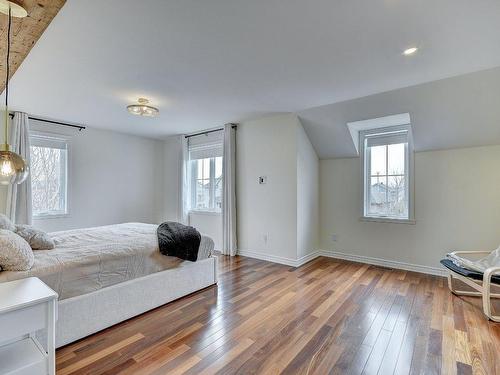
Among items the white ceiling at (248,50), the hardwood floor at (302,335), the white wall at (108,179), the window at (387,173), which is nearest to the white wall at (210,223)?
the white wall at (108,179)

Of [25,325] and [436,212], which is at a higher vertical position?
[436,212]

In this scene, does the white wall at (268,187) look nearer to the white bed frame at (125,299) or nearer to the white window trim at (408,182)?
the white window trim at (408,182)

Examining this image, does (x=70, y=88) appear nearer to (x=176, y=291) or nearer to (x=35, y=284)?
(x=35, y=284)

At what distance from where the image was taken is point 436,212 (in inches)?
144

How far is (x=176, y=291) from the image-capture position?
279 cm

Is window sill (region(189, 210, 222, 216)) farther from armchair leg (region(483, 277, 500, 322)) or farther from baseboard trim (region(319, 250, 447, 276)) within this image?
armchair leg (region(483, 277, 500, 322))

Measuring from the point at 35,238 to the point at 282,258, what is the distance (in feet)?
10.5

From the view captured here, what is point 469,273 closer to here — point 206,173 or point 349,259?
point 349,259

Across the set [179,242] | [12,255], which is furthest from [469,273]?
[12,255]

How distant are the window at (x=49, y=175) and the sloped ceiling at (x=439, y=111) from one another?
428 cm

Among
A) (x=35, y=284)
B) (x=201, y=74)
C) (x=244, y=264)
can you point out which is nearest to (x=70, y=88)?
(x=201, y=74)

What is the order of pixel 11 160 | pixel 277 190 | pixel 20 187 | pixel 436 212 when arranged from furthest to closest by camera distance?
pixel 277 190
pixel 20 187
pixel 436 212
pixel 11 160

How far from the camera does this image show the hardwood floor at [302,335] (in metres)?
1.78

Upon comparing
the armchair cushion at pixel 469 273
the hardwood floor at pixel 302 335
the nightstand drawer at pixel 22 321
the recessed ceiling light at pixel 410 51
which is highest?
the recessed ceiling light at pixel 410 51
